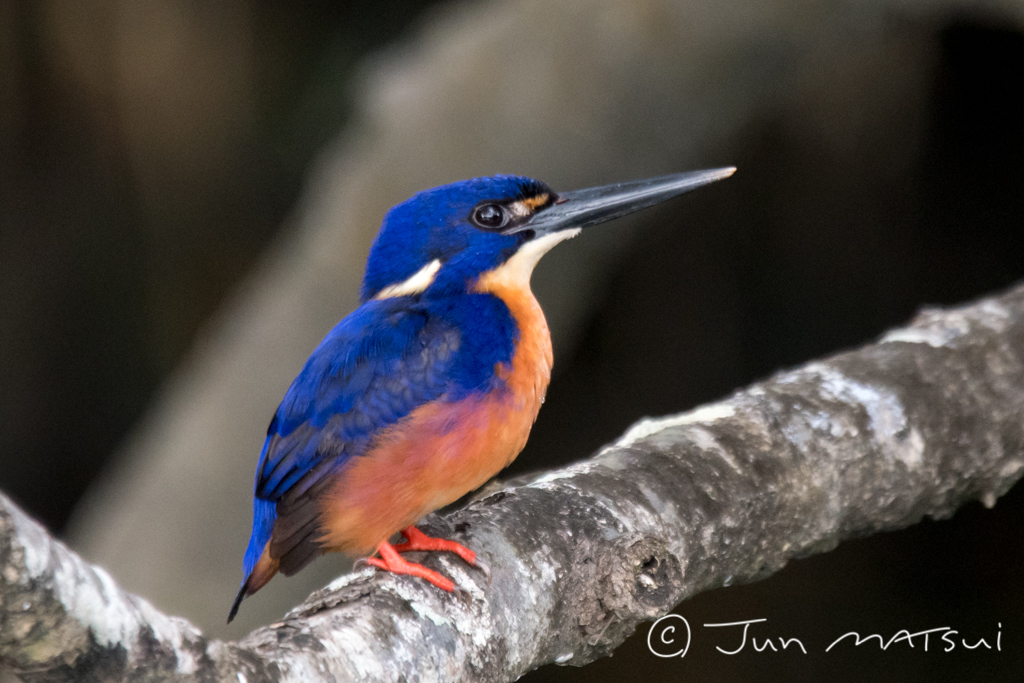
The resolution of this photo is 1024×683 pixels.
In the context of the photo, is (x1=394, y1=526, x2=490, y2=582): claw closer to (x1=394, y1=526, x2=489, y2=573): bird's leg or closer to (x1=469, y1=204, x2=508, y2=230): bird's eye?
(x1=394, y1=526, x2=489, y2=573): bird's leg

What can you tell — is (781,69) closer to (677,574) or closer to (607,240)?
(607,240)

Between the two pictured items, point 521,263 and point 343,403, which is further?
point 521,263

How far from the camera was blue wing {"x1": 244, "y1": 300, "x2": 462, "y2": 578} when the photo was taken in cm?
201

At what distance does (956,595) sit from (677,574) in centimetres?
298

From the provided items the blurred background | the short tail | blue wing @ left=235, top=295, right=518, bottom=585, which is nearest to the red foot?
blue wing @ left=235, top=295, right=518, bottom=585

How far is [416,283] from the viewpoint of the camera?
233 centimetres

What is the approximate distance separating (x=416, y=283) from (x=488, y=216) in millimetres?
236

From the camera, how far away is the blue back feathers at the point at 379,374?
2.01 m

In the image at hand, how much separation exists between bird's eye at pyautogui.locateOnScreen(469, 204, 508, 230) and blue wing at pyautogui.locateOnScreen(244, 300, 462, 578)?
33 centimetres

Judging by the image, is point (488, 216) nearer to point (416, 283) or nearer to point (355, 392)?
point (416, 283)

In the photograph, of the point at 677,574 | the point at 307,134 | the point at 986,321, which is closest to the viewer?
the point at 677,574

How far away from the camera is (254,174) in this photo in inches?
204

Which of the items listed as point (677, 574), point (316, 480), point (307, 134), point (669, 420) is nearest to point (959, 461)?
point (669, 420)

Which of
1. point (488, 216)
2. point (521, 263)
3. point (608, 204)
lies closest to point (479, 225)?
point (488, 216)
